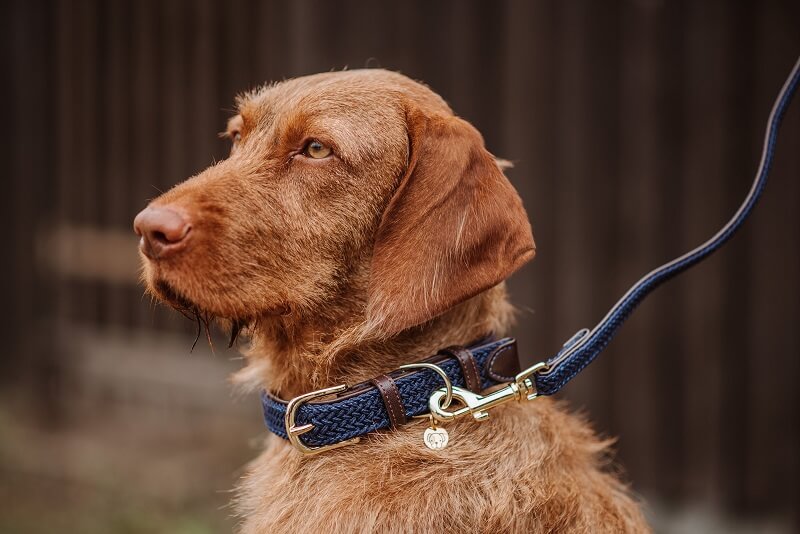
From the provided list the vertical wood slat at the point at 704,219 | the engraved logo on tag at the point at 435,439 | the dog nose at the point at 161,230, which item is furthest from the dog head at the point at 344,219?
the vertical wood slat at the point at 704,219

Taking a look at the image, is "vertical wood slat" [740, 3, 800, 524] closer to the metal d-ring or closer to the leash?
the leash

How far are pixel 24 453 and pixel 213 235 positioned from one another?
552 centimetres

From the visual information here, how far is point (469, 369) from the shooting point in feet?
6.58

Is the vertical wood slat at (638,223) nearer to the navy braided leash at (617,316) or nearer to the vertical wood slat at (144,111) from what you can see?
the navy braided leash at (617,316)

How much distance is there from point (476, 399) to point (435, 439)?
5.4 inches

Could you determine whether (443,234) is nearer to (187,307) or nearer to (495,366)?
(495,366)

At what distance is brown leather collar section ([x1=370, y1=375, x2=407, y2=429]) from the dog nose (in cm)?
58

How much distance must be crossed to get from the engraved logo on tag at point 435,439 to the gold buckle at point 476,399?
0.03 metres

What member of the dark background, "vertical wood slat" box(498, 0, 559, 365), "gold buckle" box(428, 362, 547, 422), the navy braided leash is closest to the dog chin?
"gold buckle" box(428, 362, 547, 422)

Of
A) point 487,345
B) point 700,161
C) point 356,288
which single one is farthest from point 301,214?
point 700,161

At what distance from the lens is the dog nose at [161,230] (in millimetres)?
1915

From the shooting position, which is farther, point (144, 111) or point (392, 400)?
point (144, 111)

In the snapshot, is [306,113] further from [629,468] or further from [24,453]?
[24,453]

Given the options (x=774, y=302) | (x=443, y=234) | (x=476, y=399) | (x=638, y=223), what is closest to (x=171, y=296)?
(x=443, y=234)
